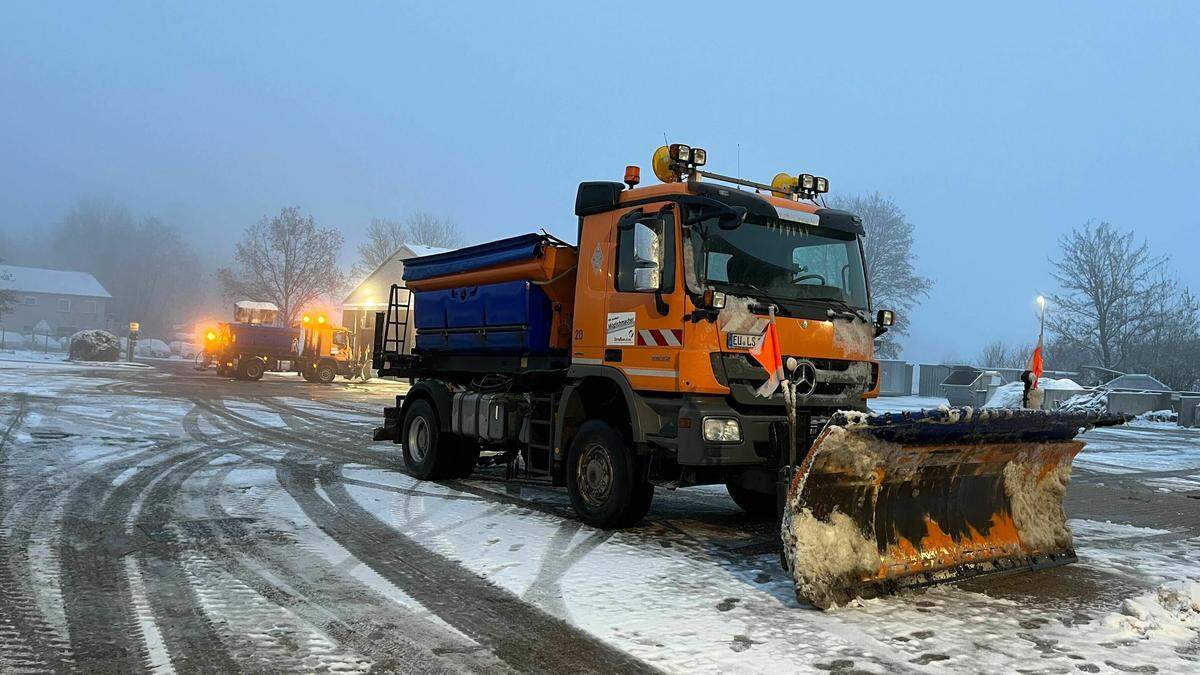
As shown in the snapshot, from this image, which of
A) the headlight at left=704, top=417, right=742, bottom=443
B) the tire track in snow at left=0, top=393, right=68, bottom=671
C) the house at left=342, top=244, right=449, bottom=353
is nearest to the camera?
the tire track in snow at left=0, top=393, right=68, bottom=671

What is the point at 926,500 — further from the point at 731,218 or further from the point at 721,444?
the point at 731,218

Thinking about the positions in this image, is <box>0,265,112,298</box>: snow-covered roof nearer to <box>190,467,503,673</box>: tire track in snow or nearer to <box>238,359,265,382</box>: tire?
<box>238,359,265,382</box>: tire

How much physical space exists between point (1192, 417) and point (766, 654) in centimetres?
2512

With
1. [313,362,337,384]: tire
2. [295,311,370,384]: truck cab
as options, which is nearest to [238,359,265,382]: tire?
[295,311,370,384]: truck cab

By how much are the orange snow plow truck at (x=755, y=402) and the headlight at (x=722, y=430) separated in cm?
1

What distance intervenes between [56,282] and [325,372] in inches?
2888

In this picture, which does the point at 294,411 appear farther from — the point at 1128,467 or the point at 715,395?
the point at 1128,467

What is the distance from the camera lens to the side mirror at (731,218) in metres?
6.15

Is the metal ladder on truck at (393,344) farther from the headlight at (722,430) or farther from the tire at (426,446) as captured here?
the headlight at (722,430)

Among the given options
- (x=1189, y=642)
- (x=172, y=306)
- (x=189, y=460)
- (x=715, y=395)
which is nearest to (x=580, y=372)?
(x=715, y=395)

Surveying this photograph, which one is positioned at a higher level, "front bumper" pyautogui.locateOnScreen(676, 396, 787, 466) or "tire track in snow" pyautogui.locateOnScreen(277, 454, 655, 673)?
"front bumper" pyautogui.locateOnScreen(676, 396, 787, 466)

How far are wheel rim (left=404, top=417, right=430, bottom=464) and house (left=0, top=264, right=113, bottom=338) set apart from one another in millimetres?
90702

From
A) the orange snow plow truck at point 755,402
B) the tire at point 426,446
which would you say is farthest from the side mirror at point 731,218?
the tire at point 426,446

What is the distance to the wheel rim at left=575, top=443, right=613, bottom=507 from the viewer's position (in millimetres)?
6812
